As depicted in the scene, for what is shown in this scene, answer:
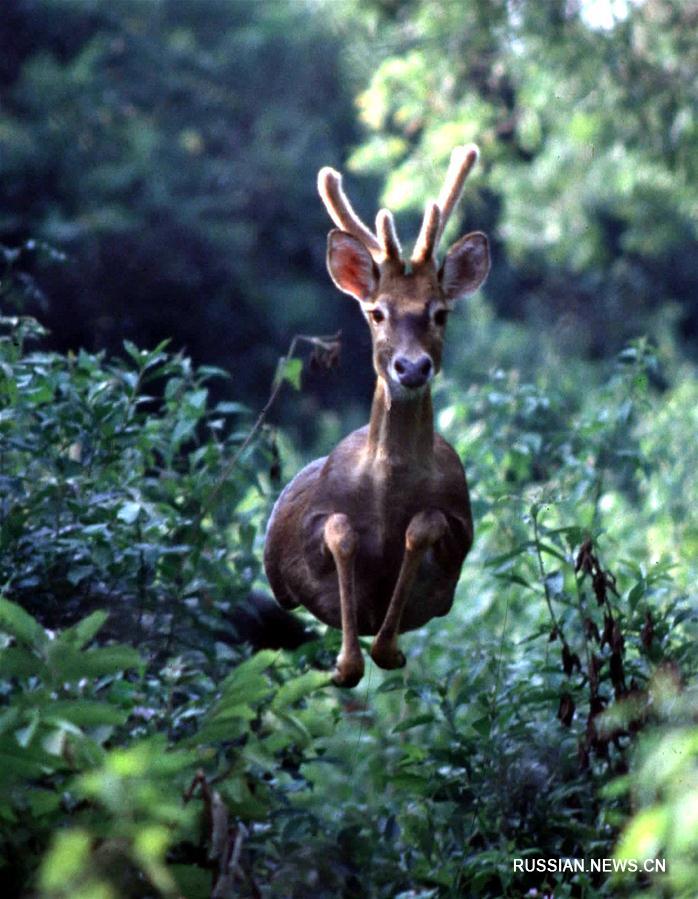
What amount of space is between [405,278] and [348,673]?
4.89 ft

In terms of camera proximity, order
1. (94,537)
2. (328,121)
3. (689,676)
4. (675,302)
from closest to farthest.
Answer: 1. (689,676)
2. (94,537)
3. (675,302)
4. (328,121)

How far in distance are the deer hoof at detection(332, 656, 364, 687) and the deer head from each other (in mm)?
961

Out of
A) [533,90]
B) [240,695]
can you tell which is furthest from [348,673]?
[533,90]

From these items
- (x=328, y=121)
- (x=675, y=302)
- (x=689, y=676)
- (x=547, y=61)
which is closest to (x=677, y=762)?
(x=689, y=676)

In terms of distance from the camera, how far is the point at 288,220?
33.5 metres

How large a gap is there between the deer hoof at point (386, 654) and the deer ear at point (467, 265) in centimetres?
144

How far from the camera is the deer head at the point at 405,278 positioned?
22.2ft

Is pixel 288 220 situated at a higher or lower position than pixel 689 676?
higher

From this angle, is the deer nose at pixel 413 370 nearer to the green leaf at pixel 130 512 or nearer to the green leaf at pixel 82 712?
the green leaf at pixel 130 512

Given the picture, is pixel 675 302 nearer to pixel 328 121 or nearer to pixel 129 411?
pixel 328 121

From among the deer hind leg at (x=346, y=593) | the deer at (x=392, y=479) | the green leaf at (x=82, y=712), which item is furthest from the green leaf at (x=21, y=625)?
the deer at (x=392, y=479)

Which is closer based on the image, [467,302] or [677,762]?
[677,762]

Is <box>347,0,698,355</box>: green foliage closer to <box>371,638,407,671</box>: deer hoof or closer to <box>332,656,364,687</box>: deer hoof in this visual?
<box>371,638,407,671</box>: deer hoof

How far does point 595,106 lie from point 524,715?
991 centimetres
